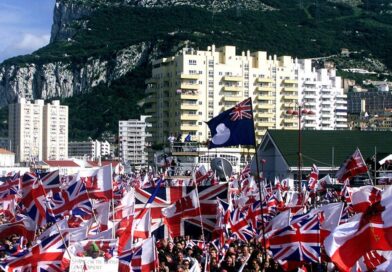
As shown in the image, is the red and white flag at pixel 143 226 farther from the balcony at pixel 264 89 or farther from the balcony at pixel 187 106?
the balcony at pixel 264 89

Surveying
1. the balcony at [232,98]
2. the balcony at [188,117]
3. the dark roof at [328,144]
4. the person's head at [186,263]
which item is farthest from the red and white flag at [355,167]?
the balcony at [232,98]

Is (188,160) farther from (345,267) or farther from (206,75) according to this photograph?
(345,267)

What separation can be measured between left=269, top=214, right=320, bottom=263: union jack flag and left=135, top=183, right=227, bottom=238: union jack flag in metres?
4.49

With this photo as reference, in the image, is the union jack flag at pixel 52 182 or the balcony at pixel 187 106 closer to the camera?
the union jack flag at pixel 52 182

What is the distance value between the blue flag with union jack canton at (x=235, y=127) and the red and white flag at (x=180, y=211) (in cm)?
211

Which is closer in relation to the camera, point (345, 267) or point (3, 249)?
point (345, 267)

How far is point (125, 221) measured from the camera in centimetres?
2125

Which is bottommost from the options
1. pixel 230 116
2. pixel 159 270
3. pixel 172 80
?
pixel 159 270

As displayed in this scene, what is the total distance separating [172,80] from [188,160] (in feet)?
56.0

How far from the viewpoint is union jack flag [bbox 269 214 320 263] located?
18750mm

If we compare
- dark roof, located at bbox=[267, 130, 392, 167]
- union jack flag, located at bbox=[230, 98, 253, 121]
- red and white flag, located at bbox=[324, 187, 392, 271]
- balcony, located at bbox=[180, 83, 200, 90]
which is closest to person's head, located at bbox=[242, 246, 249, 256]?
union jack flag, located at bbox=[230, 98, 253, 121]

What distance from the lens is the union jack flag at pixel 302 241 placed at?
18750 millimetres

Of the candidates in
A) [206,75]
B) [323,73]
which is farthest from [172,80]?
[323,73]

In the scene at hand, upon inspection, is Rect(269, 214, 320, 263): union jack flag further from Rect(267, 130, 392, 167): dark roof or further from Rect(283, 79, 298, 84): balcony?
Rect(283, 79, 298, 84): balcony
